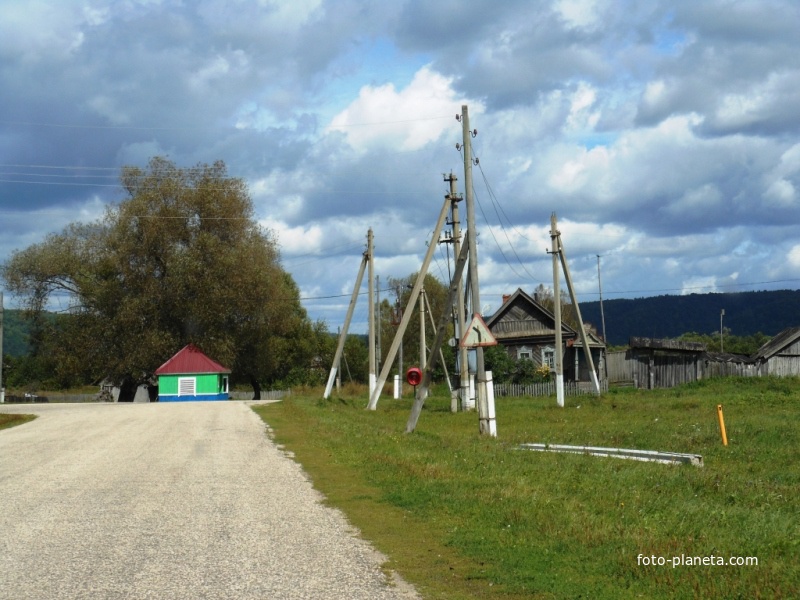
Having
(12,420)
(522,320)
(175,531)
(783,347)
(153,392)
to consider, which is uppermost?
(522,320)

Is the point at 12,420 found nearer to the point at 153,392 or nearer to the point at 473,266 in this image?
the point at 473,266

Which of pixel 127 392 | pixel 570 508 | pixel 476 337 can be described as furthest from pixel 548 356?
pixel 570 508

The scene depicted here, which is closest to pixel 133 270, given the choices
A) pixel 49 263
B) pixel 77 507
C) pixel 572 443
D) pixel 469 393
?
pixel 49 263

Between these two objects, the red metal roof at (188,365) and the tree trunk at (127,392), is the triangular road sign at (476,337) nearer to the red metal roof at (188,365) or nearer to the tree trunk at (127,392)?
the red metal roof at (188,365)

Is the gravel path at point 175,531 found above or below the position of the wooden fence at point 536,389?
below

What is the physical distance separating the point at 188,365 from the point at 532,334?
22.2 meters

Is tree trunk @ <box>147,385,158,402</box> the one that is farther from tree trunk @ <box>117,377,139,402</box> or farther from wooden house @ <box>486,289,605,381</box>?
wooden house @ <box>486,289,605,381</box>

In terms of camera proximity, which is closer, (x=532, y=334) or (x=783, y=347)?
(x=783, y=347)

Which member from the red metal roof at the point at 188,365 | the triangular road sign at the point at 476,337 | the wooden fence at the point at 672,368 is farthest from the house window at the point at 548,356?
the triangular road sign at the point at 476,337

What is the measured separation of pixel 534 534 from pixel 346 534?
1.90m

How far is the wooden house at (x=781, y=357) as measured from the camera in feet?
159

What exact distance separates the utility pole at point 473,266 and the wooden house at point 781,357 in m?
29.2

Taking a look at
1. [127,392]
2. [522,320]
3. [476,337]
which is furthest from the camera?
[127,392]

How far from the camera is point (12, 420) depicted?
3158 cm
